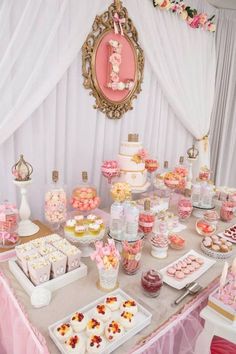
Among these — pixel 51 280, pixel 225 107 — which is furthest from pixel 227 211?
pixel 225 107

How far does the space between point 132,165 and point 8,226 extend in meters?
0.94

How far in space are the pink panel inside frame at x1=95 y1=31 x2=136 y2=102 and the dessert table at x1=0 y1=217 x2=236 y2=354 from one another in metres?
1.34

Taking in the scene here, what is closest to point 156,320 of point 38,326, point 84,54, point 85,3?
point 38,326

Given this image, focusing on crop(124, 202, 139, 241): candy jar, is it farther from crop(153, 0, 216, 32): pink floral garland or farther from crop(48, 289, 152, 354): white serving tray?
crop(153, 0, 216, 32): pink floral garland

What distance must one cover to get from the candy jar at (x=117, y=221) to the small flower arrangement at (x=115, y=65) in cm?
106

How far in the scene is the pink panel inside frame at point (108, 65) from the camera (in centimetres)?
202

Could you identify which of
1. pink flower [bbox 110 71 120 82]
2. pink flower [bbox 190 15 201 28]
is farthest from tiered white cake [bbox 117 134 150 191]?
pink flower [bbox 190 15 201 28]

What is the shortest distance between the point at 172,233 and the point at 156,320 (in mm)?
744

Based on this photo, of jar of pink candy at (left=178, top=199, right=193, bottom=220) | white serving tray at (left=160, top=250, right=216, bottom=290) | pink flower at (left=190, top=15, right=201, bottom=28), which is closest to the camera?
white serving tray at (left=160, top=250, right=216, bottom=290)

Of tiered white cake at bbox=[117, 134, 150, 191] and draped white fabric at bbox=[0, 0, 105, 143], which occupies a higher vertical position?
draped white fabric at bbox=[0, 0, 105, 143]

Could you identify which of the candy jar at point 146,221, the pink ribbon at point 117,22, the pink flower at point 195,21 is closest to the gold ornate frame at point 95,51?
the pink ribbon at point 117,22

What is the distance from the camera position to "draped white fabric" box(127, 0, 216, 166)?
2.24 metres

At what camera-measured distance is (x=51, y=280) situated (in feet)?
3.84

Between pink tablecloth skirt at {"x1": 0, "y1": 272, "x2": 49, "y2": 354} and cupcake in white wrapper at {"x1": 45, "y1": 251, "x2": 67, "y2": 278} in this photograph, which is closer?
pink tablecloth skirt at {"x1": 0, "y1": 272, "x2": 49, "y2": 354}
